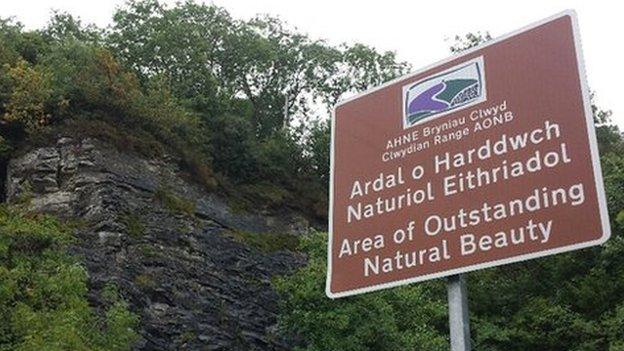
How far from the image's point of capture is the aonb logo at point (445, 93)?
4.02m

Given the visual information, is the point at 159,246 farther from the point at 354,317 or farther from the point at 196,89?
the point at 196,89

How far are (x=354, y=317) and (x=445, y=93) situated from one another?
1080cm

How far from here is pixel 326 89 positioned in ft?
102

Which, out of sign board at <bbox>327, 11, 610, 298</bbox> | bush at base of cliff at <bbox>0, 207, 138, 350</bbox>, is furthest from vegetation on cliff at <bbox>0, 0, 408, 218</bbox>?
sign board at <bbox>327, 11, 610, 298</bbox>

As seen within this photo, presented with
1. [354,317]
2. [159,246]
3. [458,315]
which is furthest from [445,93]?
[159,246]

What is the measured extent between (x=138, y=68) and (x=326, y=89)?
→ 25.8ft

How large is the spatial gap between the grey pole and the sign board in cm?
9

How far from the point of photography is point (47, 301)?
12047 millimetres

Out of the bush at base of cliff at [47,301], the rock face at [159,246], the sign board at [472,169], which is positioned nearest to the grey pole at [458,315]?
the sign board at [472,169]

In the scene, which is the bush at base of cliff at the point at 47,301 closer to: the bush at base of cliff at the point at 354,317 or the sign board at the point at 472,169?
the bush at base of cliff at the point at 354,317

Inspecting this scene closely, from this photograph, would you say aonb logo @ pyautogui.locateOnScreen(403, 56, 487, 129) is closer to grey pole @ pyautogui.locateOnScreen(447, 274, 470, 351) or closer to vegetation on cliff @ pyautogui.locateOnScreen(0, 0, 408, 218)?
grey pole @ pyautogui.locateOnScreen(447, 274, 470, 351)

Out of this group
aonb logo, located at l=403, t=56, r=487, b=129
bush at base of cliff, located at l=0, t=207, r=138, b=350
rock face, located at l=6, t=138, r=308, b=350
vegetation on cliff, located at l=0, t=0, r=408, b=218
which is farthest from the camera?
vegetation on cliff, located at l=0, t=0, r=408, b=218

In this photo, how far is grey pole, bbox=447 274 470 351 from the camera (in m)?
3.43

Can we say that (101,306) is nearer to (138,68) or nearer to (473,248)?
(473,248)
